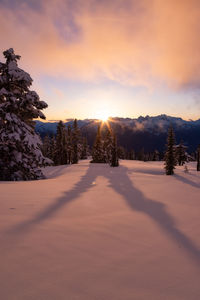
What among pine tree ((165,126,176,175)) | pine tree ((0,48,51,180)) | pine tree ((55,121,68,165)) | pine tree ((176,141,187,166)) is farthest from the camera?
pine tree ((176,141,187,166))

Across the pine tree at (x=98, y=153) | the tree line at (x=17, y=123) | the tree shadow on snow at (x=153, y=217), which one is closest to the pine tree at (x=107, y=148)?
the pine tree at (x=98, y=153)

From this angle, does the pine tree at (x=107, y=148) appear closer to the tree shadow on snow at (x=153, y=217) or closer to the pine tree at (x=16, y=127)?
the pine tree at (x=16, y=127)

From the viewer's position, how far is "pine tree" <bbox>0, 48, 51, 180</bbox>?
40.2 ft

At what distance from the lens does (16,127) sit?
12.3 meters

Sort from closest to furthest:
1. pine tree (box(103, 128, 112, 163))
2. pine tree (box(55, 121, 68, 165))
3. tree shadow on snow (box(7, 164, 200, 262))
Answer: tree shadow on snow (box(7, 164, 200, 262)), pine tree (box(55, 121, 68, 165)), pine tree (box(103, 128, 112, 163))

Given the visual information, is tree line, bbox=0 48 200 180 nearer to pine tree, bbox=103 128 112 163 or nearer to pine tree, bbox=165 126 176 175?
pine tree, bbox=165 126 176 175

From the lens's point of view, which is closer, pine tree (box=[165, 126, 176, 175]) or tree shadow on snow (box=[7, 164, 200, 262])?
tree shadow on snow (box=[7, 164, 200, 262])

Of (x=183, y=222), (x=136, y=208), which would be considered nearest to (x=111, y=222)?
(x=136, y=208)

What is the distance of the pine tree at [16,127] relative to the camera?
12.2 meters

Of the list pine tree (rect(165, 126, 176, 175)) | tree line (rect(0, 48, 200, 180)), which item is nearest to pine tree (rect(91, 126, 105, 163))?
pine tree (rect(165, 126, 176, 175))

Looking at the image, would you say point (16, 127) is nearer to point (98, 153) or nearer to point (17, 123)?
point (17, 123)

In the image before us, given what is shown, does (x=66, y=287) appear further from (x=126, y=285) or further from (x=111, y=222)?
(x=111, y=222)

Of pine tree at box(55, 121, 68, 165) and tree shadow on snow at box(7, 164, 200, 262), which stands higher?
pine tree at box(55, 121, 68, 165)

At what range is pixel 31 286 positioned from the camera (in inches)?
87.6
